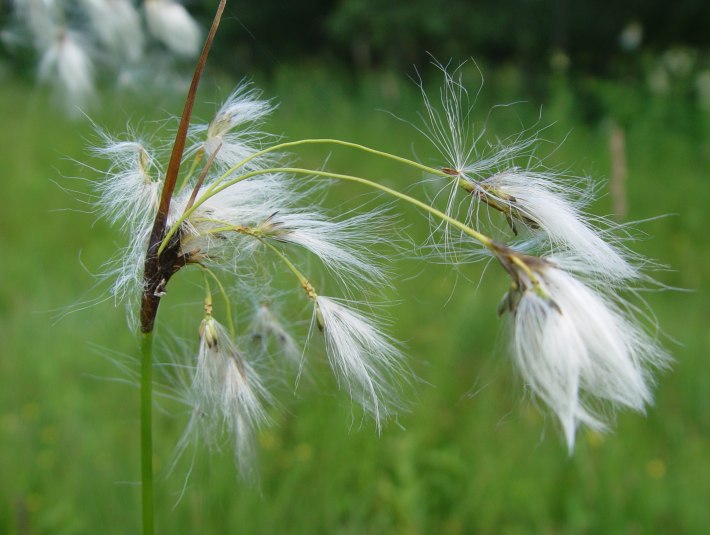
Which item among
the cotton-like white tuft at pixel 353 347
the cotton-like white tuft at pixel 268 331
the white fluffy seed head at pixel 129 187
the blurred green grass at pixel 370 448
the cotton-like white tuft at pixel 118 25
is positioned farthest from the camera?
the cotton-like white tuft at pixel 118 25

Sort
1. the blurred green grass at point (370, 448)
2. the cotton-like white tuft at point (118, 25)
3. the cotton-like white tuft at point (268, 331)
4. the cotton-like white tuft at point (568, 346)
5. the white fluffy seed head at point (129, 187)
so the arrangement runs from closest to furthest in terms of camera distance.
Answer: the cotton-like white tuft at point (568, 346) → the white fluffy seed head at point (129, 187) → the cotton-like white tuft at point (268, 331) → the blurred green grass at point (370, 448) → the cotton-like white tuft at point (118, 25)

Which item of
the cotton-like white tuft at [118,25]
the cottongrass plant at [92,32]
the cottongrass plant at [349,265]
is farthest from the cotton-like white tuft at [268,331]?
the cotton-like white tuft at [118,25]

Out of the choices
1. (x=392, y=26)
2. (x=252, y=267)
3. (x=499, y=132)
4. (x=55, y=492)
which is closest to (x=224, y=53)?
(x=392, y=26)

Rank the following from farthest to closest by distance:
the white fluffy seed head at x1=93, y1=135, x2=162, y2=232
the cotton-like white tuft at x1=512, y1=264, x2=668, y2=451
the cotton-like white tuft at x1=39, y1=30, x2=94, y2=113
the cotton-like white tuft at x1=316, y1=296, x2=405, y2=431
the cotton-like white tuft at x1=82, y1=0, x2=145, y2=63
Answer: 1. the cotton-like white tuft at x1=39, y1=30, x2=94, y2=113
2. the cotton-like white tuft at x1=82, y1=0, x2=145, y2=63
3. the white fluffy seed head at x1=93, y1=135, x2=162, y2=232
4. the cotton-like white tuft at x1=316, y1=296, x2=405, y2=431
5. the cotton-like white tuft at x1=512, y1=264, x2=668, y2=451

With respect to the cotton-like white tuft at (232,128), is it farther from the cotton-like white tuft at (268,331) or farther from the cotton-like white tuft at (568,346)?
the cotton-like white tuft at (568,346)

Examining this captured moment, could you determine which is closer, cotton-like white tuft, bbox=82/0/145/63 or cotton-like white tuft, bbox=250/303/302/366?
cotton-like white tuft, bbox=250/303/302/366

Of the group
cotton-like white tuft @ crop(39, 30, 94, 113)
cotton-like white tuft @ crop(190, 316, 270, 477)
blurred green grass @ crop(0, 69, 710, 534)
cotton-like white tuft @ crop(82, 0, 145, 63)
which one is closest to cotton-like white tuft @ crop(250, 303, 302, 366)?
cotton-like white tuft @ crop(190, 316, 270, 477)

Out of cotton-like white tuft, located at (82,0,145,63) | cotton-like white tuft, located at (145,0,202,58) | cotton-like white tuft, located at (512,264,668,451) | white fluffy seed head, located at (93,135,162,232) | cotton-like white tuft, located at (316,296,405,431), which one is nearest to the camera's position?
cotton-like white tuft, located at (512,264,668,451)

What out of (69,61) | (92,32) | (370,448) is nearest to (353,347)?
(370,448)

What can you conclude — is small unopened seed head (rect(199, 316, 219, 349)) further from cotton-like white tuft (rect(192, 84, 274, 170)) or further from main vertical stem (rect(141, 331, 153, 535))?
cotton-like white tuft (rect(192, 84, 274, 170))
